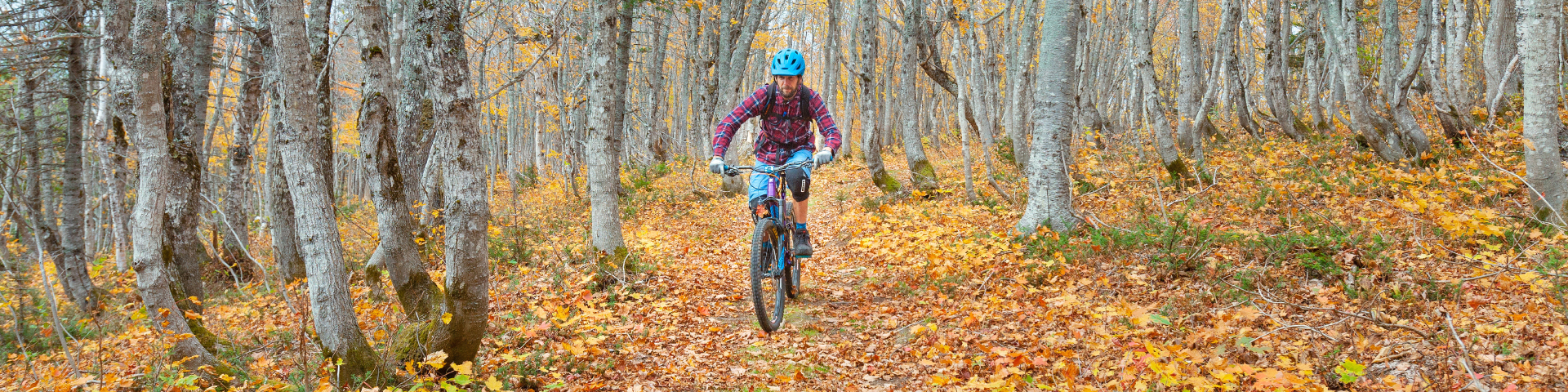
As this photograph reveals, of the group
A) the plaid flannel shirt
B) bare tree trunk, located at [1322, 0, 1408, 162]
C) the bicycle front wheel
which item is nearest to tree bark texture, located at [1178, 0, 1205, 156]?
bare tree trunk, located at [1322, 0, 1408, 162]

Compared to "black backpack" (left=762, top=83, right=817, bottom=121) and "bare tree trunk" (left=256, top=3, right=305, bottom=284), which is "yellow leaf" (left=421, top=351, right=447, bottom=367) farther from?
"black backpack" (left=762, top=83, right=817, bottom=121)

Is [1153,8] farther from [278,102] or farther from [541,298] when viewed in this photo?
[278,102]

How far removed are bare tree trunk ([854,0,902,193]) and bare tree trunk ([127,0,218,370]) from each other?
756cm

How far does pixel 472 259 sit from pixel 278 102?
1.40 meters

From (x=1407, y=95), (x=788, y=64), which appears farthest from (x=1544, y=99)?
(x=788, y=64)

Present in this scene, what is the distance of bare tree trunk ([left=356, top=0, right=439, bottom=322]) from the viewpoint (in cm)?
538

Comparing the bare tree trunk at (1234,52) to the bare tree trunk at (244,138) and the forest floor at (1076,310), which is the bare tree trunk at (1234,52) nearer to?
the forest floor at (1076,310)

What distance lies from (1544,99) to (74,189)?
52.5ft

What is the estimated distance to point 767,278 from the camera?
502 cm

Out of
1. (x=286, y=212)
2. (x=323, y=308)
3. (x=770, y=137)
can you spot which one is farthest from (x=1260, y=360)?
(x=286, y=212)

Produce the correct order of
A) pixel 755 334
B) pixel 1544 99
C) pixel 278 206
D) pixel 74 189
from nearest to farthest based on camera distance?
pixel 1544 99 → pixel 755 334 → pixel 278 206 → pixel 74 189

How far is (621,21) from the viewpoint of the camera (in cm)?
1178

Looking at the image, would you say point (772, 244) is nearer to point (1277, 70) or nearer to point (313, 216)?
point (313, 216)

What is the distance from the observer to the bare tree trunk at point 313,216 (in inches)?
156
